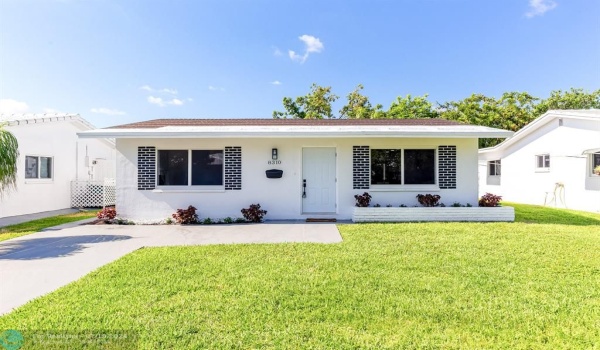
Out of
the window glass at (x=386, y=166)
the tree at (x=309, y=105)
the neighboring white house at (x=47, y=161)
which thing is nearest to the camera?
the window glass at (x=386, y=166)

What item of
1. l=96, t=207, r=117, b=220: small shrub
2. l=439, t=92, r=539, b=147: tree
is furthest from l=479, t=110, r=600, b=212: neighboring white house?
l=96, t=207, r=117, b=220: small shrub

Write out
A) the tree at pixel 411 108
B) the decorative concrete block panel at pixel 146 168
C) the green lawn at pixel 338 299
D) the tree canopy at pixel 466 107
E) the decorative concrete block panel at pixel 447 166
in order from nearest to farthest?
the green lawn at pixel 338 299, the decorative concrete block panel at pixel 146 168, the decorative concrete block panel at pixel 447 166, the tree canopy at pixel 466 107, the tree at pixel 411 108

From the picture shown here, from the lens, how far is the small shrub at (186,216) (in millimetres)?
9500

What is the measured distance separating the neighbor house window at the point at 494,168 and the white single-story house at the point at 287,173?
10.2m

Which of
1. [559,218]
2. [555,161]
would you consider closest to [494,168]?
[555,161]

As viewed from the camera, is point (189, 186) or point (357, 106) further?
point (357, 106)

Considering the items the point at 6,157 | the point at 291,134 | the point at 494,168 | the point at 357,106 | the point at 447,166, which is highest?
the point at 357,106

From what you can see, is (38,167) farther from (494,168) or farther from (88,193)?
(494,168)

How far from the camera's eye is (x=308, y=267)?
4.98 m

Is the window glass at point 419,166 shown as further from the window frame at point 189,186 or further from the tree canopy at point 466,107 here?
the tree canopy at point 466,107

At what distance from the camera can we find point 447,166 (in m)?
9.97

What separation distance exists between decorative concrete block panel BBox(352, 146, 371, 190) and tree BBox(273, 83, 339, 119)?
A: 18.6 m

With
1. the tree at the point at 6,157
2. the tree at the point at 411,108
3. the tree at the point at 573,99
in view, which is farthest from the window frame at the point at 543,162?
the tree at the point at 6,157

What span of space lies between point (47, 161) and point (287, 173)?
39.1 ft
